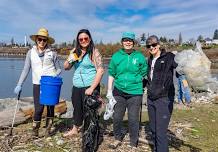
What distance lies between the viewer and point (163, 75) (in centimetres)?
504

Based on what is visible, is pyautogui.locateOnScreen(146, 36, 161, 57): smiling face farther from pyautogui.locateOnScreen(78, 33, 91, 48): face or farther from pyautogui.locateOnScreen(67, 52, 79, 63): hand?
pyautogui.locateOnScreen(67, 52, 79, 63): hand

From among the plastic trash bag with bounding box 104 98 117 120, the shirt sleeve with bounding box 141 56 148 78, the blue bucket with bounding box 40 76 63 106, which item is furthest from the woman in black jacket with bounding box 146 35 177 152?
the blue bucket with bounding box 40 76 63 106

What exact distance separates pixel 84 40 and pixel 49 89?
96 cm

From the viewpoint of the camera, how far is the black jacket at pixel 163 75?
197 inches

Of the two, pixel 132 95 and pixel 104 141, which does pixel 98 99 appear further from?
pixel 104 141

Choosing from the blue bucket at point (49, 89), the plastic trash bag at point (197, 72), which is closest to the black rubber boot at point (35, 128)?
the blue bucket at point (49, 89)

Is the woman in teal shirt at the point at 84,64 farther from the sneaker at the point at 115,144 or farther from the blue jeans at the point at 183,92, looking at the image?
the blue jeans at the point at 183,92

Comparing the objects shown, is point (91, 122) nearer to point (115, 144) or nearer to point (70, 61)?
point (115, 144)

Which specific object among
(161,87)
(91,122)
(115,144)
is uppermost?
(161,87)

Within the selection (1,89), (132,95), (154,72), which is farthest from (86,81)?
(1,89)

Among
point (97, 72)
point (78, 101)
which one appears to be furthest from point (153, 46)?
point (78, 101)

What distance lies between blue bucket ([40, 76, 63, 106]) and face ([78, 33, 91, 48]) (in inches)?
27.7

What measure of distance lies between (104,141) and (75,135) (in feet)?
1.80

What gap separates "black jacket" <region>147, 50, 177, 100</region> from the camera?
16.5 feet
